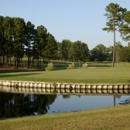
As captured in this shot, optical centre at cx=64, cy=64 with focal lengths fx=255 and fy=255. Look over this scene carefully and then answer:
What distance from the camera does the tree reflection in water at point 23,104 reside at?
703 inches

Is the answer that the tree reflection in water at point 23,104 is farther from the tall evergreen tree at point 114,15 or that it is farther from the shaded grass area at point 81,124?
the tall evergreen tree at point 114,15

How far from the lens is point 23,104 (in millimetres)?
21641

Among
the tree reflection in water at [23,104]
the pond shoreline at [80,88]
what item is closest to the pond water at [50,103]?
the tree reflection in water at [23,104]

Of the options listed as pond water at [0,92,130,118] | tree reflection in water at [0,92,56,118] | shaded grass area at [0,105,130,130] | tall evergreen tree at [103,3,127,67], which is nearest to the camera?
shaded grass area at [0,105,130,130]

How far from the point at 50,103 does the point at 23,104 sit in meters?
2.31

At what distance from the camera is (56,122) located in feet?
31.5

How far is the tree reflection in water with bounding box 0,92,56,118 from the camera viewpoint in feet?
58.6

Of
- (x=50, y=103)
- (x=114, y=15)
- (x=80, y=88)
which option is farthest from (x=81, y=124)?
(x=114, y=15)

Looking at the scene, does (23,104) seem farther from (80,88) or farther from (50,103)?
(80,88)

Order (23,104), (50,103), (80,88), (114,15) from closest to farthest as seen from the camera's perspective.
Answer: (23,104) < (50,103) < (80,88) < (114,15)

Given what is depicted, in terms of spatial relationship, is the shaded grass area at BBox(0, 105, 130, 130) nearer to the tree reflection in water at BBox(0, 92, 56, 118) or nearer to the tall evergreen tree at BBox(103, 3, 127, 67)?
the tree reflection in water at BBox(0, 92, 56, 118)

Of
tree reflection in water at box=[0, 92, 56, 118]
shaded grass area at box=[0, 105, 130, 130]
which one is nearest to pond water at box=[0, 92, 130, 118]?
tree reflection in water at box=[0, 92, 56, 118]

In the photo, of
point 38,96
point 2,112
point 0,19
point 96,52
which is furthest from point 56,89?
point 96,52

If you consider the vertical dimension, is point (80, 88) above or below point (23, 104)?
above
